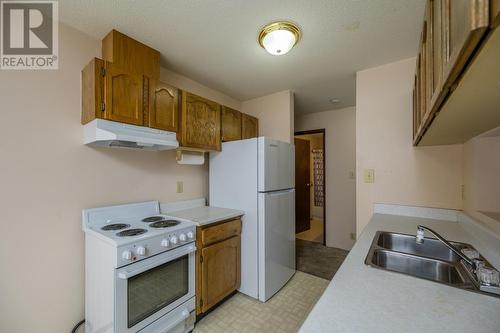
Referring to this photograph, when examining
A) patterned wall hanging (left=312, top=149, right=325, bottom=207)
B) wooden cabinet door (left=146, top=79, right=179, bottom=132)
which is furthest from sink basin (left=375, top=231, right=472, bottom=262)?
patterned wall hanging (left=312, top=149, right=325, bottom=207)

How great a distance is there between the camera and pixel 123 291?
1.30m

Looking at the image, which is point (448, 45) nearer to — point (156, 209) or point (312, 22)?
point (312, 22)

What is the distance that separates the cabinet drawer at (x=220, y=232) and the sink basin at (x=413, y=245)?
1.22m

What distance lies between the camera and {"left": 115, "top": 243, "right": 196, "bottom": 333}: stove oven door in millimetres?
1297

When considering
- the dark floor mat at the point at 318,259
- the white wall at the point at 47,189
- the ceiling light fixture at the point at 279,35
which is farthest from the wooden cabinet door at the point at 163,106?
the dark floor mat at the point at 318,259

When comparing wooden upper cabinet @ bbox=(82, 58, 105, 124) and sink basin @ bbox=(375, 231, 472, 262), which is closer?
sink basin @ bbox=(375, 231, 472, 262)

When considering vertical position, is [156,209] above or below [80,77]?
below

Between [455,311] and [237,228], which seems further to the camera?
A: [237,228]

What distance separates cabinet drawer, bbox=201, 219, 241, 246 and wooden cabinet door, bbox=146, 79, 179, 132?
962 millimetres

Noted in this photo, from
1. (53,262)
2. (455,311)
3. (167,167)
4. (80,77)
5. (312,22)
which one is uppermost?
(312,22)

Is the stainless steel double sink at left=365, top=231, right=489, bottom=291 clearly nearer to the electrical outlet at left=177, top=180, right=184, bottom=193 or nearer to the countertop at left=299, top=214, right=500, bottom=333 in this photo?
the countertop at left=299, top=214, right=500, bottom=333

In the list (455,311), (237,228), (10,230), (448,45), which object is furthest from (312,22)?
(10,230)

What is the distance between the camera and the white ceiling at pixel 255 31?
1.35 metres

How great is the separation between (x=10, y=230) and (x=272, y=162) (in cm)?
197
